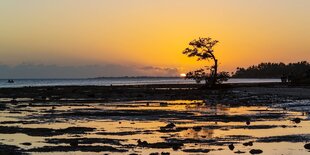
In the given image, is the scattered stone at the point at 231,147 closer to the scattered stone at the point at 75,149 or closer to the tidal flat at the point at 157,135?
the tidal flat at the point at 157,135

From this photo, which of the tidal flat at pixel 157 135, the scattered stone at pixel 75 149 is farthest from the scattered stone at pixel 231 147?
the scattered stone at pixel 75 149

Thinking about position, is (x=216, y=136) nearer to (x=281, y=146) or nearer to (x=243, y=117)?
(x=281, y=146)

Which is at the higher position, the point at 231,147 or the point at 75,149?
the point at 231,147

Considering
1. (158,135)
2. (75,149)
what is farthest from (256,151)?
(75,149)

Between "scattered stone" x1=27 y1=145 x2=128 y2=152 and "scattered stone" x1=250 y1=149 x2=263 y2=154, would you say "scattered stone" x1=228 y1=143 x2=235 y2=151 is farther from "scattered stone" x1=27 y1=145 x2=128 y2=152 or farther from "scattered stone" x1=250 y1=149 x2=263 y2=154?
"scattered stone" x1=27 y1=145 x2=128 y2=152

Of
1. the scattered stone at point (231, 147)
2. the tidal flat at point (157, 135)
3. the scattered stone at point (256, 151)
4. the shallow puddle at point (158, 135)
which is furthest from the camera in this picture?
the shallow puddle at point (158, 135)

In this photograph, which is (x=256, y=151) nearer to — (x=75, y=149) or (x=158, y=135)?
(x=158, y=135)

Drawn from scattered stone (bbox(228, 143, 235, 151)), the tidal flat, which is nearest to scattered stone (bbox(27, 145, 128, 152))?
the tidal flat

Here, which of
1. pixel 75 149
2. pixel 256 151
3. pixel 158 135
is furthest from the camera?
pixel 158 135

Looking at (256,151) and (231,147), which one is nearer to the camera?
(256,151)

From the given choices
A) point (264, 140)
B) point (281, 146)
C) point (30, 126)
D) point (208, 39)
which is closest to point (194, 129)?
point (264, 140)

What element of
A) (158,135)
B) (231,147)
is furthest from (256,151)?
(158,135)

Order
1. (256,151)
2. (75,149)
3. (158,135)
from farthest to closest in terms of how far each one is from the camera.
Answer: (158,135), (75,149), (256,151)

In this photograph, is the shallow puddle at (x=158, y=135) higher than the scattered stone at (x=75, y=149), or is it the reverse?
the shallow puddle at (x=158, y=135)
